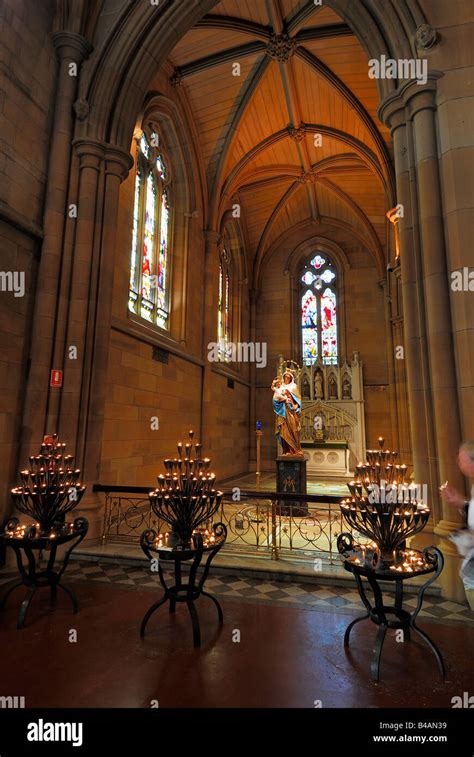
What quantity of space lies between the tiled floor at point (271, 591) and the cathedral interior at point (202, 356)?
3cm

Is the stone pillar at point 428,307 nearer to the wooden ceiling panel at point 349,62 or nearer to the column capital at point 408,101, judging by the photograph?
the column capital at point 408,101

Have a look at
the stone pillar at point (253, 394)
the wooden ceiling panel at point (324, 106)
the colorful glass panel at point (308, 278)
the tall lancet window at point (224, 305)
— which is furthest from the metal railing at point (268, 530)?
the colorful glass panel at point (308, 278)

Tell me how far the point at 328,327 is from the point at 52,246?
Answer: 11.9 m

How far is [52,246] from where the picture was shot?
5727 millimetres

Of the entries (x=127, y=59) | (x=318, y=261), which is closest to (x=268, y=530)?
(x=127, y=59)

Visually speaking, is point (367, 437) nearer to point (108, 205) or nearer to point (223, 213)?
point (223, 213)

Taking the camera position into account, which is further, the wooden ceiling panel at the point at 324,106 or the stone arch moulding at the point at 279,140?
the stone arch moulding at the point at 279,140

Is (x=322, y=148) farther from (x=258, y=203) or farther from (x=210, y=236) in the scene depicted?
(x=210, y=236)

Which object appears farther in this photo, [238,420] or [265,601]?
[238,420]

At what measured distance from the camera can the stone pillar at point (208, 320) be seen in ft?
35.6

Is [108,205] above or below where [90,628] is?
above

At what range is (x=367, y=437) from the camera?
558 inches

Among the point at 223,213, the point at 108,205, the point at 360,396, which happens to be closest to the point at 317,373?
the point at 360,396
